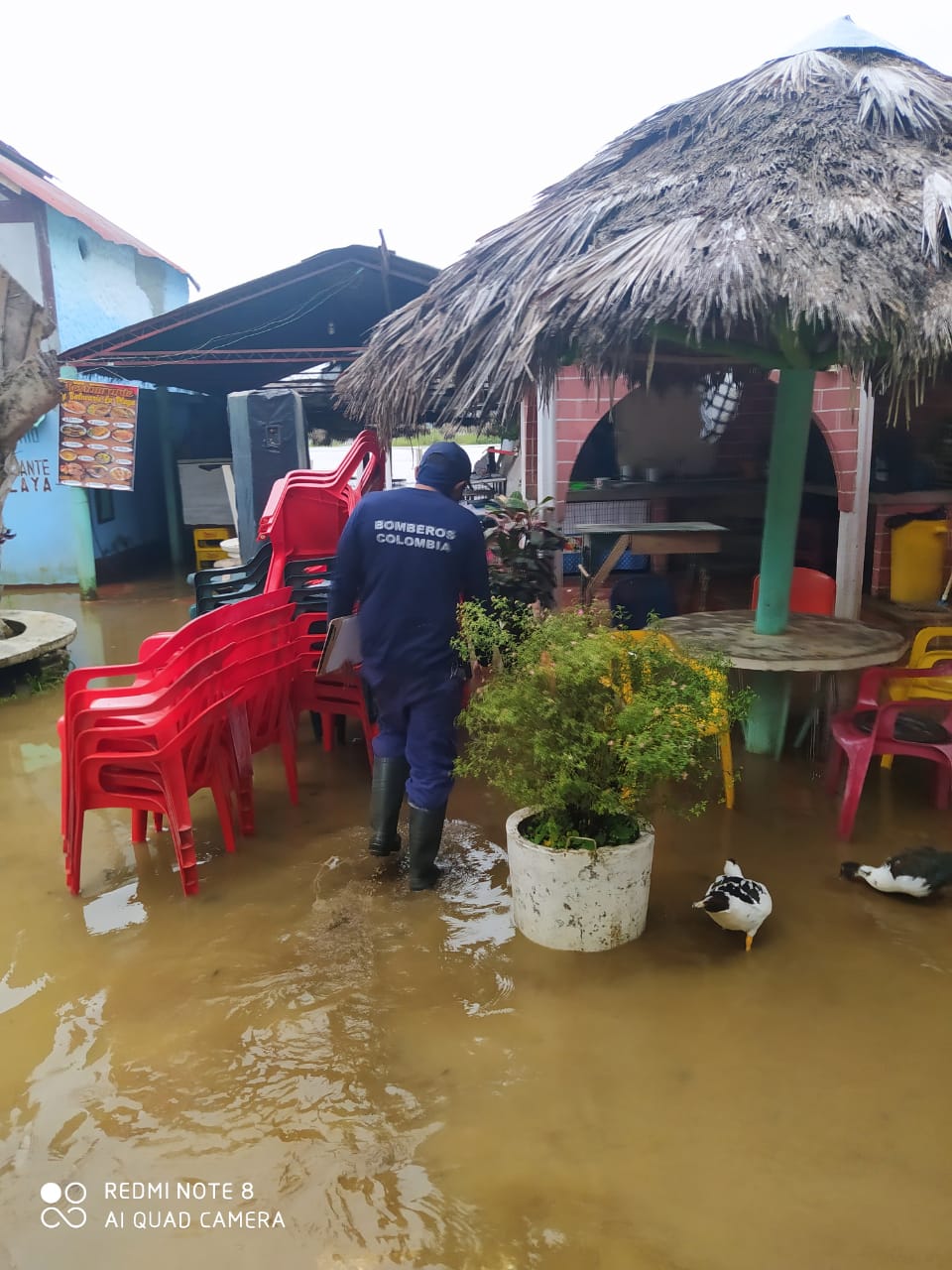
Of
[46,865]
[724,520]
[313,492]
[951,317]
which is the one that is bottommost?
[46,865]

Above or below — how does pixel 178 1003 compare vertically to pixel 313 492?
below

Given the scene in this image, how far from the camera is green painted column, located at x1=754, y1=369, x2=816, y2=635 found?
4.40 m

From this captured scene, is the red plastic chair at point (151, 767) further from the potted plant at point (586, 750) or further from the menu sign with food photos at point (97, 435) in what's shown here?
the menu sign with food photos at point (97, 435)

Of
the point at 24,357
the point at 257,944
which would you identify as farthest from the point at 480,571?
the point at 24,357

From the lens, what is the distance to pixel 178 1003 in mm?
2881

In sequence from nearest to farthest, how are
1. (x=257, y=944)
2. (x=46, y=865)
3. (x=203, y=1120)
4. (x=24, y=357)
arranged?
(x=203, y=1120)
(x=257, y=944)
(x=46, y=865)
(x=24, y=357)

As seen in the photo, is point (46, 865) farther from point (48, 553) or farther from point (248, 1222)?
point (48, 553)

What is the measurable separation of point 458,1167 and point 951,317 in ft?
11.2

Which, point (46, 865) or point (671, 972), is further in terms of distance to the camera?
point (46, 865)

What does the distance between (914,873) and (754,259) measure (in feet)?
8.03

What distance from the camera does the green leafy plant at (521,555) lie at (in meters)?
5.35

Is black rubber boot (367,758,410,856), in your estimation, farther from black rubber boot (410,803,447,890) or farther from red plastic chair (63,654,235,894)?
red plastic chair (63,654,235,894)

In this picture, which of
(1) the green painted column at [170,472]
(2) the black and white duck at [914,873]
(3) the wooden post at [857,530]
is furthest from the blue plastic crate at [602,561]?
(1) the green painted column at [170,472]

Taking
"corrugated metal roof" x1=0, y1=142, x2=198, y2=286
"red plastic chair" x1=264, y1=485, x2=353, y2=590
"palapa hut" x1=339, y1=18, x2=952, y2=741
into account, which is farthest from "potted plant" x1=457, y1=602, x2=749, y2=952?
"corrugated metal roof" x1=0, y1=142, x2=198, y2=286
